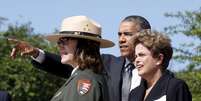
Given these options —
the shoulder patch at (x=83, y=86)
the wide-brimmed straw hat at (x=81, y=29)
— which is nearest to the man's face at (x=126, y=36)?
the wide-brimmed straw hat at (x=81, y=29)

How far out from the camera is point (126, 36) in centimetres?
656

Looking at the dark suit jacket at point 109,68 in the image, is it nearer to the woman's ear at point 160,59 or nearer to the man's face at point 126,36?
the man's face at point 126,36

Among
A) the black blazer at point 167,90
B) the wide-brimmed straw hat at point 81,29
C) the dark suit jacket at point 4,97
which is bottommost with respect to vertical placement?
the dark suit jacket at point 4,97

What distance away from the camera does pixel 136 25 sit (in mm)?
6691

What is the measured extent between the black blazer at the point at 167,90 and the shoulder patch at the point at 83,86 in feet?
2.01

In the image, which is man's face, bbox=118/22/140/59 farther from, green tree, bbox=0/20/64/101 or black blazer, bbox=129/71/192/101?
green tree, bbox=0/20/64/101

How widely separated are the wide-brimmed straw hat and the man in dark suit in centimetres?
42

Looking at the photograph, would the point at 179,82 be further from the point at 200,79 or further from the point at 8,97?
the point at 200,79

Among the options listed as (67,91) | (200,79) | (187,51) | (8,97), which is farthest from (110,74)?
(187,51)

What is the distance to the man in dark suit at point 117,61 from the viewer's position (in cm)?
617

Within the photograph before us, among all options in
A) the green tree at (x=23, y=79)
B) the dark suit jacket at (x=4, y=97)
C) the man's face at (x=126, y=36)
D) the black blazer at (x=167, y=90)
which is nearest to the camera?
the black blazer at (x=167, y=90)

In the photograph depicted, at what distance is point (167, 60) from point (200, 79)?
18.3m

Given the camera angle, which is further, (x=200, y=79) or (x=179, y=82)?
(x=200, y=79)

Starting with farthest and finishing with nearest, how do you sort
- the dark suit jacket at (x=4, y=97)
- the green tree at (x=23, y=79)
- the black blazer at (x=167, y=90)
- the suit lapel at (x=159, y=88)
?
the green tree at (x=23, y=79)
the dark suit jacket at (x=4, y=97)
the suit lapel at (x=159, y=88)
the black blazer at (x=167, y=90)
